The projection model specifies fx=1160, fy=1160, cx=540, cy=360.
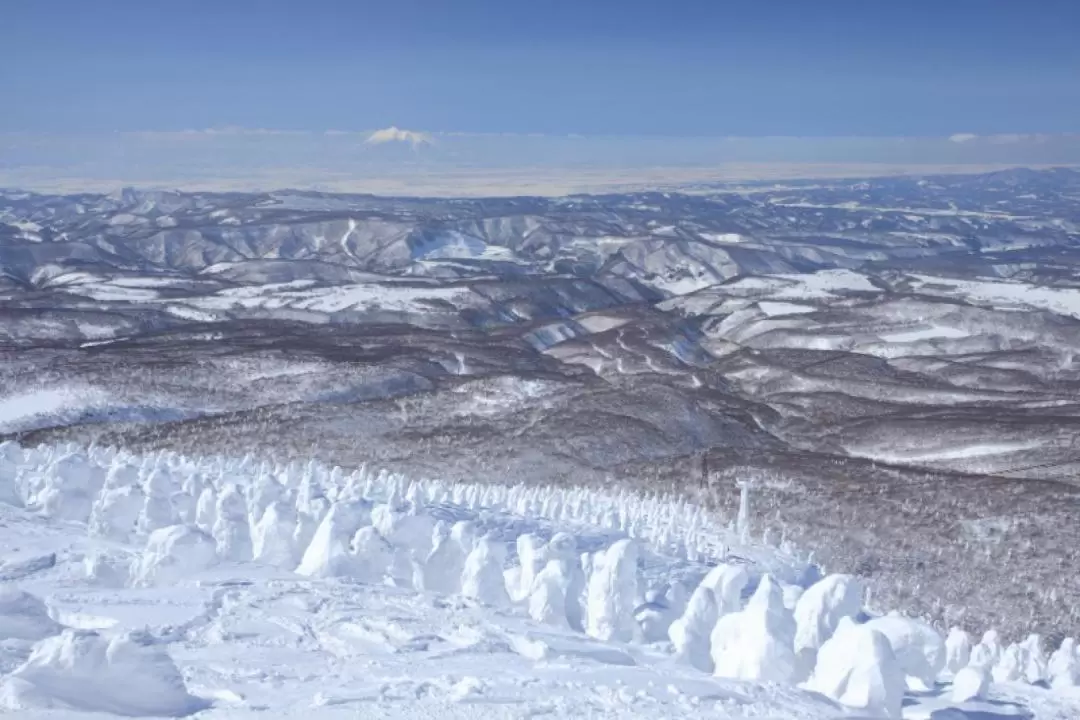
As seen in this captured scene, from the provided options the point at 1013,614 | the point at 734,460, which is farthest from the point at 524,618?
the point at 734,460

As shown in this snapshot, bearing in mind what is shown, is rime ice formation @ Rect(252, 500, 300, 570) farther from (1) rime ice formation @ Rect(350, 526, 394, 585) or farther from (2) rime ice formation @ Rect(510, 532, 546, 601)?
(2) rime ice formation @ Rect(510, 532, 546, 601)

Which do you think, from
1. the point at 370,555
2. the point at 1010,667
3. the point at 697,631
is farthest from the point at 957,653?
the point at 370,555

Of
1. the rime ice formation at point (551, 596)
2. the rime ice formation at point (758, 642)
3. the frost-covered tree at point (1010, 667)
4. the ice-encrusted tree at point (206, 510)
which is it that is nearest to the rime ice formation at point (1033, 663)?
the frost-covered tree at point (1010, 667)

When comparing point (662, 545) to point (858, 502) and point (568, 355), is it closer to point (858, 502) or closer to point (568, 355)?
point (858, 502)

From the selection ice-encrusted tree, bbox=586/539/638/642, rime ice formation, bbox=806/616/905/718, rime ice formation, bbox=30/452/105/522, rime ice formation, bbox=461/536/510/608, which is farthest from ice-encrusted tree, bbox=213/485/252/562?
rime ice formation, bbox=806/616/905/718

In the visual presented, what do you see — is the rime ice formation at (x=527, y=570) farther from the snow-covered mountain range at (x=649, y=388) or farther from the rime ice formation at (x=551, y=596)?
the snow-covered mountain range at (x=649, y=388)
